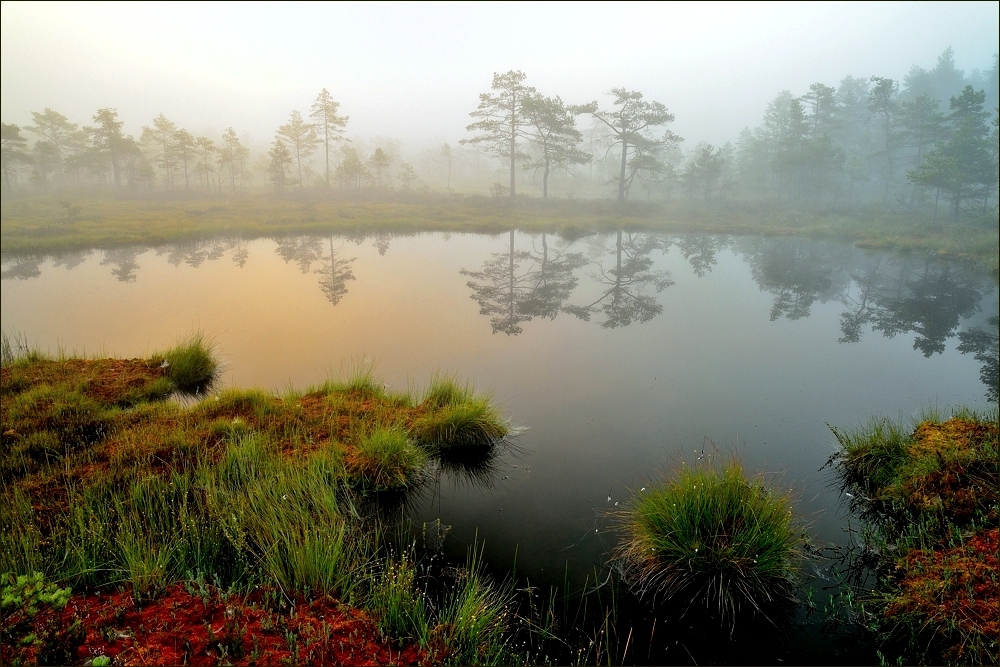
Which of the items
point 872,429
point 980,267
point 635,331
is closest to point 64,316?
point 635,331

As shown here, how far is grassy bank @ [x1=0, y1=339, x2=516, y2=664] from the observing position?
268cm

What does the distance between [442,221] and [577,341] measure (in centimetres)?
2164

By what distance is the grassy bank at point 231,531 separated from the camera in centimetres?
268

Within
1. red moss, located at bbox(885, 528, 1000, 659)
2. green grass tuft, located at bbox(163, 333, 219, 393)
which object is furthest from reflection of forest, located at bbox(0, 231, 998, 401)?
red moss, located at bbox(885, 528, 1000, 659)

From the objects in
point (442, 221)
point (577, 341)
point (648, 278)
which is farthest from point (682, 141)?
point (577, 341)

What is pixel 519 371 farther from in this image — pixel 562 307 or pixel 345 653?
pixel 345 653

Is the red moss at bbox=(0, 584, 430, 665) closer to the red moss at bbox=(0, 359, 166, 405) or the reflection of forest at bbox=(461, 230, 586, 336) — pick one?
the red moss at bbox=(0, 359, 166, 405)

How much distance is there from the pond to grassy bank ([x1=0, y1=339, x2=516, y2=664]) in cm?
68

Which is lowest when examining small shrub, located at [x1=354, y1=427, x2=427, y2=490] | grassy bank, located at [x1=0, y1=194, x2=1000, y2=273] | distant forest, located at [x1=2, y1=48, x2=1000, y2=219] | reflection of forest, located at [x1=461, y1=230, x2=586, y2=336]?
small shrub, located at [x1=354, y1=427, x2=427, y2=490]

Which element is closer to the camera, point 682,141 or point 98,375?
point 98,375

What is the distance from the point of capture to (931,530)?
3879mm

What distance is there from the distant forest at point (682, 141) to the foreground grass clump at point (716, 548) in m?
31.9

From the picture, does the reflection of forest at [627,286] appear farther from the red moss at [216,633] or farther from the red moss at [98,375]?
the red moss at [216,633]

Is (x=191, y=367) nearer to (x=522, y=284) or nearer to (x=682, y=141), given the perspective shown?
(x=522, y=284)
